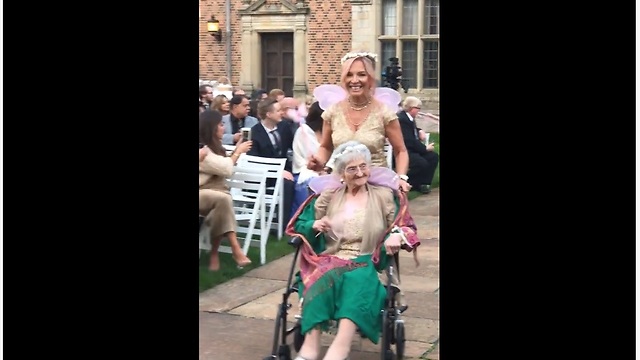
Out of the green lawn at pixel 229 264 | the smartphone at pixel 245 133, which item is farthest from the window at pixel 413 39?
the smartphone at pixel 245 133

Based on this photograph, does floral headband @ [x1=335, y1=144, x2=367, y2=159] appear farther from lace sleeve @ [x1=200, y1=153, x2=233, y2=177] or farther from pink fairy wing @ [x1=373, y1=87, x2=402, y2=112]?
lace sleeve @ [x1=200, y1=153, x2=233, y2=177]

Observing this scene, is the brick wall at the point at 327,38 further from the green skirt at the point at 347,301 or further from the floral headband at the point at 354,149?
the green skirt at the point at 347,301

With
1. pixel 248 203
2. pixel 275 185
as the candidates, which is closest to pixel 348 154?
pixel 248 203

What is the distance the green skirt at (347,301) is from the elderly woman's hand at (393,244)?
0.15m

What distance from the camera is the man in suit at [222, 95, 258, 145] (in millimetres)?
6301

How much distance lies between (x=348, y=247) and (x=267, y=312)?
111 centimetres

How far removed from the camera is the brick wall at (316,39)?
4.55 metres

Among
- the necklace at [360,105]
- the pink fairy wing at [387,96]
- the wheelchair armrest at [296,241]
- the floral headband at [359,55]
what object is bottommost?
the wheelchair armrest at [296,241]

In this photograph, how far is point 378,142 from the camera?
4.33 meters

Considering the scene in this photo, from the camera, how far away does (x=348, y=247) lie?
4090 mm

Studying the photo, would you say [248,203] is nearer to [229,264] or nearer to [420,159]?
[229,264]
